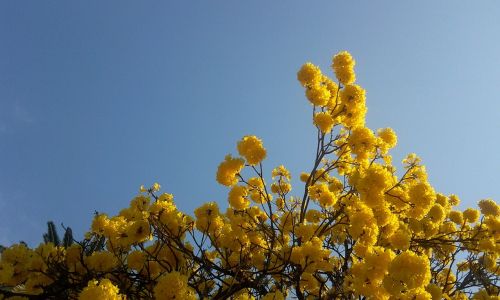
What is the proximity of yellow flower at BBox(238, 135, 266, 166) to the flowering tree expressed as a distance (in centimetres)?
1

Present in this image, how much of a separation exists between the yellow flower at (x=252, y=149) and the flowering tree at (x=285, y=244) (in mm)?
12

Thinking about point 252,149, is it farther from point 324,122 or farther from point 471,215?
point 471,215

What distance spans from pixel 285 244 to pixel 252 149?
1.23 meters

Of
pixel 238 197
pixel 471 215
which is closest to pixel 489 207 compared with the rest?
Result: pixel 471 215

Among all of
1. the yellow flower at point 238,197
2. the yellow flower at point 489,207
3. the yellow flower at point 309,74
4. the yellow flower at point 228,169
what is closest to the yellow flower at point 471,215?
the yellow flower at point 489,207

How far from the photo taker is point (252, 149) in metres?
5.48

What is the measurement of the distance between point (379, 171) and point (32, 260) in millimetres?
3502

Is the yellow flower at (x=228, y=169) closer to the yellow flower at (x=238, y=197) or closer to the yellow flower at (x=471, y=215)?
the yellow flower at (x=238, y=197)

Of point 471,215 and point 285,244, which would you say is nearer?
point 285,244

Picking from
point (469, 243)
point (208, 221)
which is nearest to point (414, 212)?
point (469, 243)

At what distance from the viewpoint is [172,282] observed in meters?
3.26

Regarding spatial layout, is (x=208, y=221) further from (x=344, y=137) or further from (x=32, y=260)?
(x=344, y=137)

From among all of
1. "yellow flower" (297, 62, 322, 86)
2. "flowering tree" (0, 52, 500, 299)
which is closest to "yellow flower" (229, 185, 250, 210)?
"flowering tree" (0, 52, 500, 299)

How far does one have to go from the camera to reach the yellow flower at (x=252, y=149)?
5482 mm
